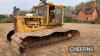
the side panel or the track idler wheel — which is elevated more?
the side panel

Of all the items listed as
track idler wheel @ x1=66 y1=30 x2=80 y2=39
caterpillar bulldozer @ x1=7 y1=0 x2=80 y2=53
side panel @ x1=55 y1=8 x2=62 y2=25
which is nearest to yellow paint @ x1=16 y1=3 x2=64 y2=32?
caterpillar bulldozer @ x1=7 y1=0 x2=80 y2=53

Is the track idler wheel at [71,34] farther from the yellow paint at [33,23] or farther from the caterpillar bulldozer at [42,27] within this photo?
the yellow paint at [33,23]

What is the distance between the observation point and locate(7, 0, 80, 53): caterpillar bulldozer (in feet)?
48.4

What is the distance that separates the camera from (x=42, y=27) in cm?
1633

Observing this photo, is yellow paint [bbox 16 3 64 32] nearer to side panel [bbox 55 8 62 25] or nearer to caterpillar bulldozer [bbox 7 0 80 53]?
caterpillar bulldozer [bbox 7 0 80 53]

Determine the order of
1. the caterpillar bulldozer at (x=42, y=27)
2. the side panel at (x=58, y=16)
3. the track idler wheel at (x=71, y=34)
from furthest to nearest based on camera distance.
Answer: the side panel at (x=58, y=16), the track idler wheel at (x=71, y=34), the caterpillar bulldozer at (x=42, y=27)

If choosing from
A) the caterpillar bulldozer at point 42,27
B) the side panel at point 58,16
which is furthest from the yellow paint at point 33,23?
the side panel at point 58,16

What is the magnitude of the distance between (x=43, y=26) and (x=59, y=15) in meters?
1.41

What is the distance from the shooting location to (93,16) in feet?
210

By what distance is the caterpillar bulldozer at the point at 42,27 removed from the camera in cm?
1477

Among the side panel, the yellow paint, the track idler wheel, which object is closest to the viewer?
the yellow paint

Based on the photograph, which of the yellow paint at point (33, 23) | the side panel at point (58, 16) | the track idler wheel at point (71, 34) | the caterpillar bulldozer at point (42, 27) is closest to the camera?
the caterpillar bulldozer at point (42, 27)

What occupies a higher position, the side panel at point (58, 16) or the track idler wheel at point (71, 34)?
the side panel at point (58, 16)

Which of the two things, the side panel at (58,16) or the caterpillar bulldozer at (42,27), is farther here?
the side panel at (58,16)
